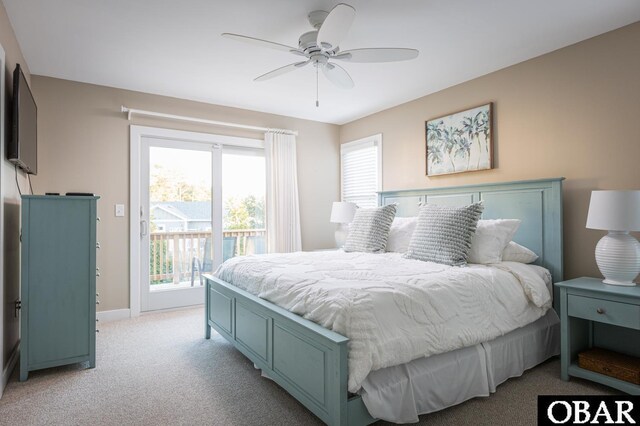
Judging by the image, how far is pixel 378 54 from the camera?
2590 mm

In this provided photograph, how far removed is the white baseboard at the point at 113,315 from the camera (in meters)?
3.95

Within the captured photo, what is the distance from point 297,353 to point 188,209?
9.88 ft

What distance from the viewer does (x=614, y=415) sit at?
2078 mm

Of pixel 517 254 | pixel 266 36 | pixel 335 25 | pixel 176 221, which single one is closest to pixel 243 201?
pixel 176 221

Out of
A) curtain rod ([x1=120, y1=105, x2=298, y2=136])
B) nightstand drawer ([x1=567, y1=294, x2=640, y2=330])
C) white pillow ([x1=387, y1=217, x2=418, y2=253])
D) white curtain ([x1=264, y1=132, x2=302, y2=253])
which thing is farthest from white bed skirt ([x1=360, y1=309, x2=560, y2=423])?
curtain rod ([x1=120, y1=105, x2=298, y2=136])

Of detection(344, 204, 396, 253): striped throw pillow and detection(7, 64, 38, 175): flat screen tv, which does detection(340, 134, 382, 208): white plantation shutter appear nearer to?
detection(344, 204, 396, 253): striped throw pillow

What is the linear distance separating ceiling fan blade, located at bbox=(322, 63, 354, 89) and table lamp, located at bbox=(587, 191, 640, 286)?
192cm

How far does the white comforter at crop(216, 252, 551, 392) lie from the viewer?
70.3 inches

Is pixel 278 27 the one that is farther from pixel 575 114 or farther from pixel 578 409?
pixel 578 409

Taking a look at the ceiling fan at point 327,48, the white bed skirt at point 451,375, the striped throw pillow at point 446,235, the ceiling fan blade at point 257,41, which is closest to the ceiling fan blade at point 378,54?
the ceiling fan at point 327,48

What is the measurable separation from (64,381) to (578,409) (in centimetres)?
321

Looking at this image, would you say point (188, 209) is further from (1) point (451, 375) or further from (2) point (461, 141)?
(1) point (451, 375)

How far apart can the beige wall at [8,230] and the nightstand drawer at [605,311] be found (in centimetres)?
364

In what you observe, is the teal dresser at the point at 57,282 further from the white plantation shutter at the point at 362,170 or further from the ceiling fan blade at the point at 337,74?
the white plantation shutter at the point at 362,170
